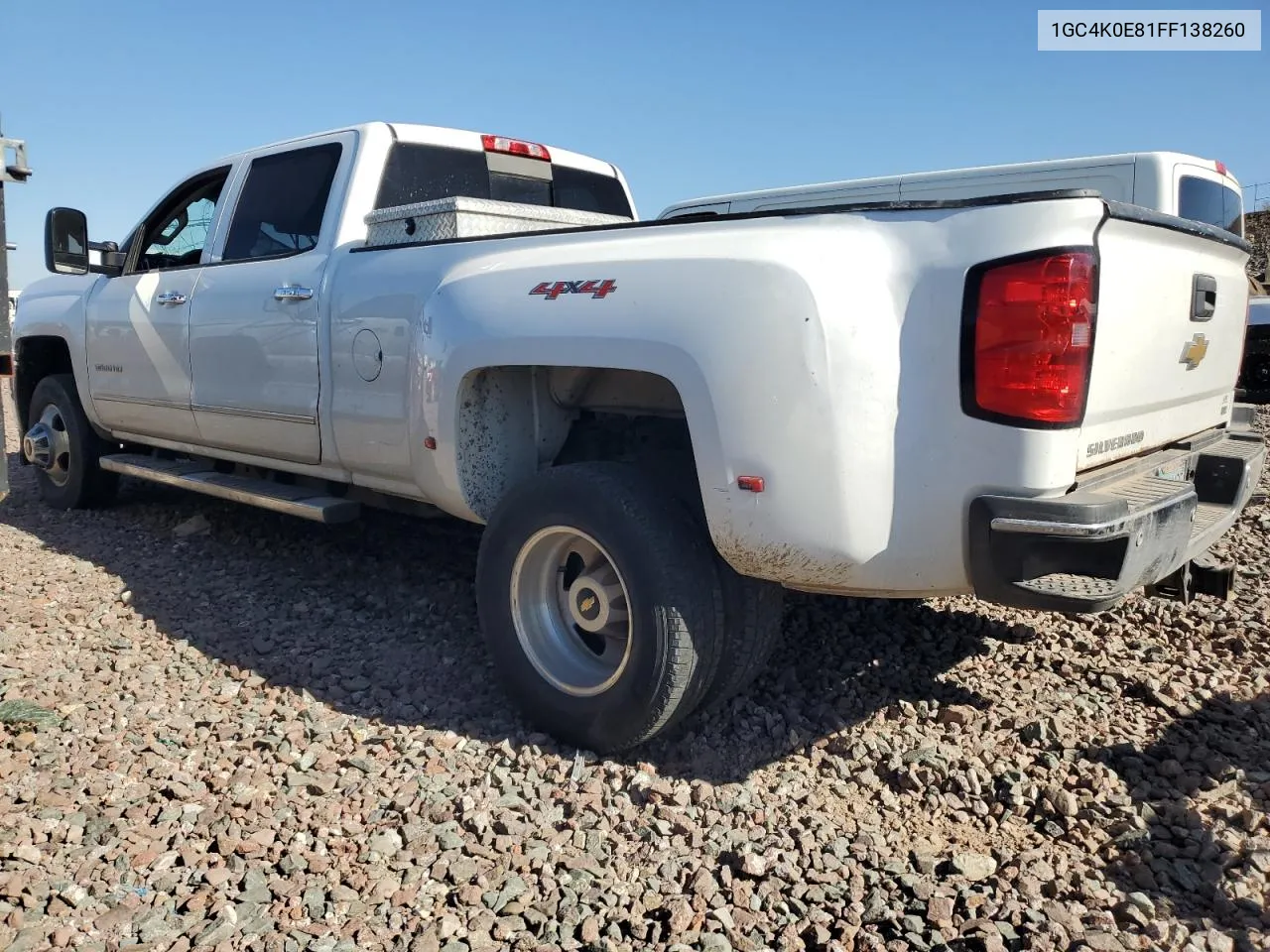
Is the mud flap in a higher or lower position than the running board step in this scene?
lower

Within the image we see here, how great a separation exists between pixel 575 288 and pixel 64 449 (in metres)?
4.88

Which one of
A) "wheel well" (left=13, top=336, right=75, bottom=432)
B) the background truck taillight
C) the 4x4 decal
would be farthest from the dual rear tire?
"wheel well" (left=13, top=336, right=75, bottom=432)

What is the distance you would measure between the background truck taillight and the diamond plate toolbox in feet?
5.59

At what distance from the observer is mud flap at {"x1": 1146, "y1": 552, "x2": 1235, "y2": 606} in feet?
10.9

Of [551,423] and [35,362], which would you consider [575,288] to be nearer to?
[551,423]

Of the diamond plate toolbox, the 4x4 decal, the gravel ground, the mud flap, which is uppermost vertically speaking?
the diamond plate toolbox

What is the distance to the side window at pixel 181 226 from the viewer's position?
5.35m

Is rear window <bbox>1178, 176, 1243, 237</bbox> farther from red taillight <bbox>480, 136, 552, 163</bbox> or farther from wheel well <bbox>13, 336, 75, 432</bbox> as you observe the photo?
wheel well <bbox>13, 336, 75, 432</bbox>

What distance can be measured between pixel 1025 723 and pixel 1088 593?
1.00 m

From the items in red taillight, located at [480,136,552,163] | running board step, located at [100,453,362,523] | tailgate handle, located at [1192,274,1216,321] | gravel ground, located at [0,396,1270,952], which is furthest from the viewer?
red taillight, located at [480,136,552,163]

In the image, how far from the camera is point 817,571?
8.58 feet

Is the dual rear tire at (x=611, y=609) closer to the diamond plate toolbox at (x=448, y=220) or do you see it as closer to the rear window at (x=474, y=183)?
the diamond plate toolbox at (x=448, y=220)

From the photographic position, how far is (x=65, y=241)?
5.39m

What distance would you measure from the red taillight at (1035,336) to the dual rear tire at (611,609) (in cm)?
96
